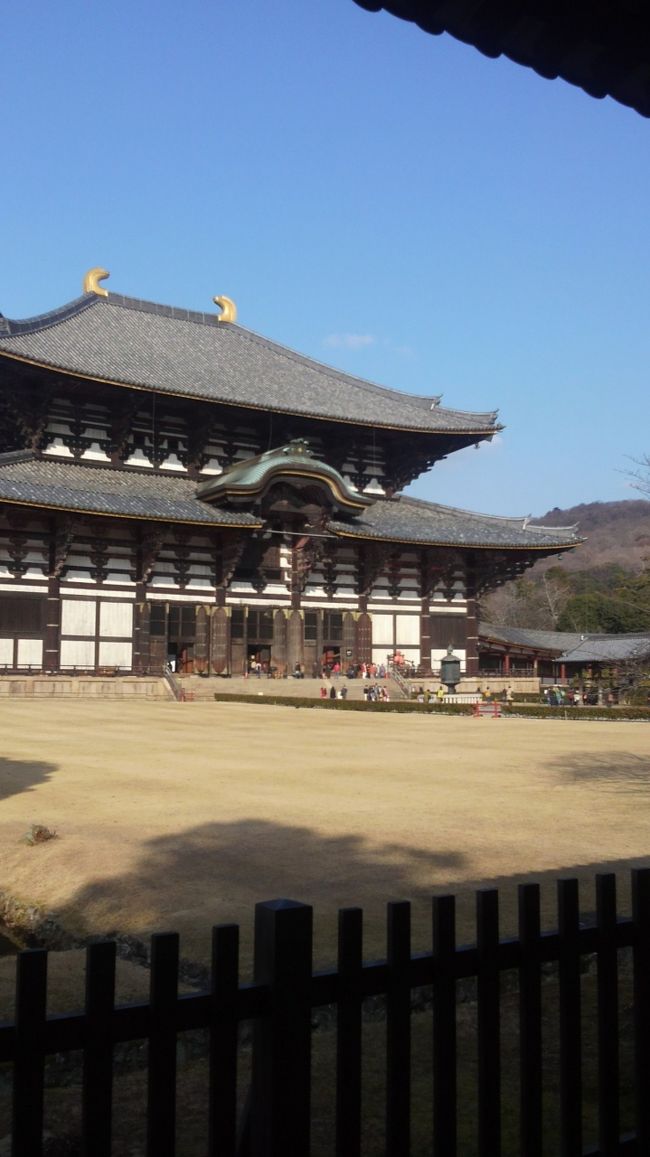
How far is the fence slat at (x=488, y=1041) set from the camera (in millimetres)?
3330

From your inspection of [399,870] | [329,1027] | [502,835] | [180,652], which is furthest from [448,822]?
[180,652]

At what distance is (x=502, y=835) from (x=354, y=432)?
3882 cm

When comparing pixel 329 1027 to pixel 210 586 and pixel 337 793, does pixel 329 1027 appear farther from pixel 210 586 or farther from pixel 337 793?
pixel 210 586

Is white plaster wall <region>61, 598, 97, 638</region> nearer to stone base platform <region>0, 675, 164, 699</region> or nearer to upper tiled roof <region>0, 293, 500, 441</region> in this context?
stone base platform <region>0, 675, 164, 699</region>

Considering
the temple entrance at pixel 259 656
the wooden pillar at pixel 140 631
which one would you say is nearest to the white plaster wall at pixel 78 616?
the wooden pillar at pixel 140 631

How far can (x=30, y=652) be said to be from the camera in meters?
37.9

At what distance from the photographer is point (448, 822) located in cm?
1102

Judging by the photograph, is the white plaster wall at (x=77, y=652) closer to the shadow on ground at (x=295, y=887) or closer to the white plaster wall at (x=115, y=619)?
the white plaster wall at (x=115, y=619)

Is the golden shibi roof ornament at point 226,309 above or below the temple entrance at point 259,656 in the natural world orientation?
above

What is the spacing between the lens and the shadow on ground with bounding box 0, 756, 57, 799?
13138 millimetres

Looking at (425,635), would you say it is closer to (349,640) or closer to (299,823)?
(349,640)

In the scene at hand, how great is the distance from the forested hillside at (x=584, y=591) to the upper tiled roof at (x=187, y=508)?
539 centimetres

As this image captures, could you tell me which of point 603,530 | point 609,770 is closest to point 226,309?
point 609,770

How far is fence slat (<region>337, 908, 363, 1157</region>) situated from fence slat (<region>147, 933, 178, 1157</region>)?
54cm
